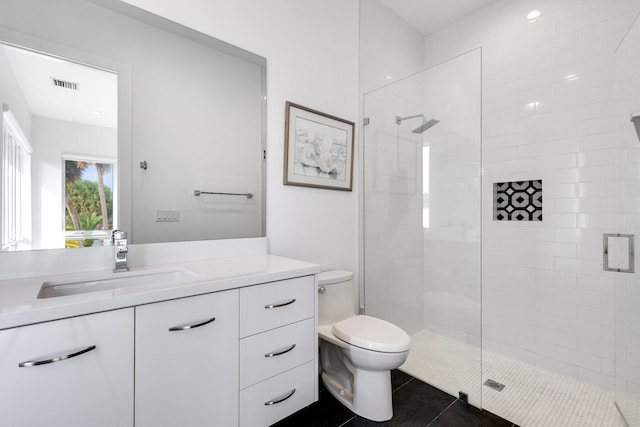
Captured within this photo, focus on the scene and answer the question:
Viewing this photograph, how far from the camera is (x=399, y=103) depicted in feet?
7.45

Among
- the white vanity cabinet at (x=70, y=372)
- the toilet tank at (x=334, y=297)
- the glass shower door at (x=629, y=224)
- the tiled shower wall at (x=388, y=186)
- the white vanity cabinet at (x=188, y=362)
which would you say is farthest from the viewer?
the tiled shower wall at (x=388, y=186)

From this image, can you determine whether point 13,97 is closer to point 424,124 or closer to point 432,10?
point 424,124

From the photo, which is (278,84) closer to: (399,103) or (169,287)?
(399,103)

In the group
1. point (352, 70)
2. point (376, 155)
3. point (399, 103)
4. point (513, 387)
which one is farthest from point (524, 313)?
point (352, 70)

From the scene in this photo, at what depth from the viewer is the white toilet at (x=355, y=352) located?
5.15 feet

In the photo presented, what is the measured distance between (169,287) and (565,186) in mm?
2522

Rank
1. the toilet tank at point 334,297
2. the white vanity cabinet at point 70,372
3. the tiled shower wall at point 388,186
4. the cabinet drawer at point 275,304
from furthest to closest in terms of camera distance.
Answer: the tiled shower wall at point 388,186 → the toilet tank at point 334,297 → the cabinet drawer at point 275,304 → the white vanity cabinet at point 70,372

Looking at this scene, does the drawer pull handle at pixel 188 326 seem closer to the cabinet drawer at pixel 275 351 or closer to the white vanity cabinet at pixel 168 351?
the white vanity cabinet at pixel 168 351

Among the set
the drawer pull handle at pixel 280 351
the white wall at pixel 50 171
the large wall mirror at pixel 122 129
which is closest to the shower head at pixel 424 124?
the large wall mirror at pixel 122 129

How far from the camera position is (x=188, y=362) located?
3.64 ft

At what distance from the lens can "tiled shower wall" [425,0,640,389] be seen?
2.00 metres

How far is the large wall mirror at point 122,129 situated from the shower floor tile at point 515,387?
1.40m

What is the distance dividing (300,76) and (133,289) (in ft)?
5.40

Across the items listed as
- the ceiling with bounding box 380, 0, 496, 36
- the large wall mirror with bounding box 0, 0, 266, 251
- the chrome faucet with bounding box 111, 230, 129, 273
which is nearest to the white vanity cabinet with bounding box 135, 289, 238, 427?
the chrome faucet with bounding box 111, 230, 129, 273
